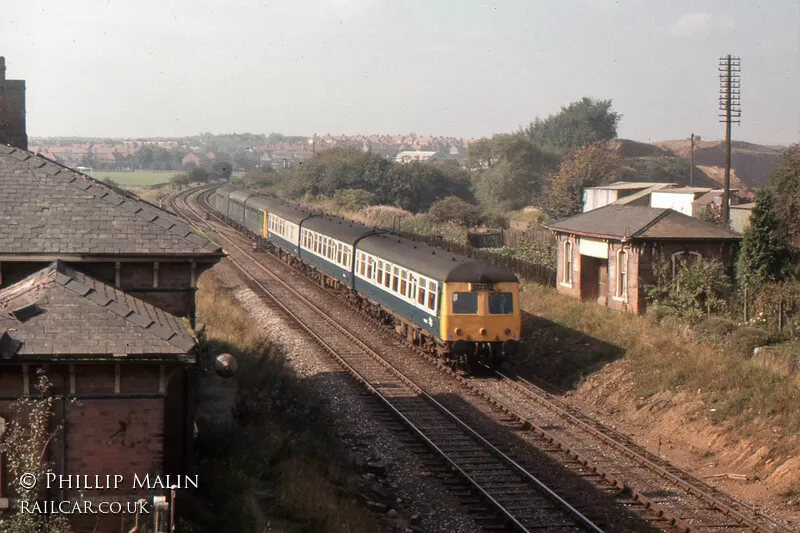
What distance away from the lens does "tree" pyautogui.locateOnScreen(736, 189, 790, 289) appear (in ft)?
77.0

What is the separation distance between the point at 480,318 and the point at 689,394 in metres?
4.95

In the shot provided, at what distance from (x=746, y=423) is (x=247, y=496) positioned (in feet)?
31.2

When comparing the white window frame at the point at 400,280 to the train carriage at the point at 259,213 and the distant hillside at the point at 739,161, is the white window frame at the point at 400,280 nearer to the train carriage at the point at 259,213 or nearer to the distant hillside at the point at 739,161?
the train carriage at the point at 259,213

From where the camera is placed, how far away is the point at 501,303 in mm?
20828

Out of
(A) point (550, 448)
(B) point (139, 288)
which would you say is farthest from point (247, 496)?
(A) point (550, 448)

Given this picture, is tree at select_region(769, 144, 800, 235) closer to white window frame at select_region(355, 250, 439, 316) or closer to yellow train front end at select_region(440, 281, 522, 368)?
yellow train front end at select_region(440, 281, 522, 368)

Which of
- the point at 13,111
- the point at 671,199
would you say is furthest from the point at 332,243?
the point at 671,199

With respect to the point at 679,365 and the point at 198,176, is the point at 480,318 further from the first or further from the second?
the point at 198,176

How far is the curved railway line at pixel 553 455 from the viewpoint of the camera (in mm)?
12812

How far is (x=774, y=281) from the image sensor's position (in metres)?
23.4

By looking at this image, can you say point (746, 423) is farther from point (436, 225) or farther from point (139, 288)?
point (436, 225)

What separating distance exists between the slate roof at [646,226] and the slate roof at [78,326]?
1589 cm

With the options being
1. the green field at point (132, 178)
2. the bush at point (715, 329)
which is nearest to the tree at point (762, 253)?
the bush at point (715, 329)

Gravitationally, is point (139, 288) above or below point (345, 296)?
above
